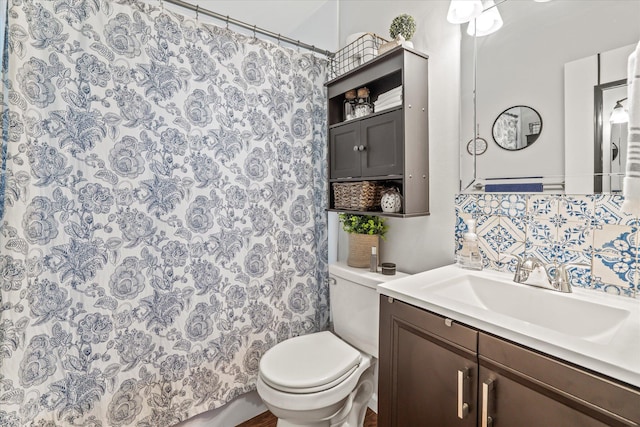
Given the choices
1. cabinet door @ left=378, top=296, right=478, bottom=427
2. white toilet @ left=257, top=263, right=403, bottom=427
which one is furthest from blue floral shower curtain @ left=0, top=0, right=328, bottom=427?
cabinet door @ left=378, top=296, right=478, bottom=427

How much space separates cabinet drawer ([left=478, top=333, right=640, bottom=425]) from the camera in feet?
1.90

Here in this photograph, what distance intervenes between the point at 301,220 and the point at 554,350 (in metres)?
1.27

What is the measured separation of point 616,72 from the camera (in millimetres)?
928

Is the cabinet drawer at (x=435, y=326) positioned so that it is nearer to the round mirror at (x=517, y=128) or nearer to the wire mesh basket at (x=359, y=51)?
the round mirror at (x=517, y=128)

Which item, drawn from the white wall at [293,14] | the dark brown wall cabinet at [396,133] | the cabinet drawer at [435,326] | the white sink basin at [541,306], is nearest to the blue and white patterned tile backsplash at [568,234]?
the white sink basin at [541,306]

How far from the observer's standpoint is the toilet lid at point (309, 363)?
1207 millimetres

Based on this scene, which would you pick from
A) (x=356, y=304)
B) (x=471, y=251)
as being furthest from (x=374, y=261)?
(x=471, y=251)

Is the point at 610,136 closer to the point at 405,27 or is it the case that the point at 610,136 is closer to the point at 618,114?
the point at 618,114

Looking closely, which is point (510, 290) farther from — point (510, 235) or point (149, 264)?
point (149, 264)

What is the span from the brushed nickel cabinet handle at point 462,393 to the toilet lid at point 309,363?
538mm

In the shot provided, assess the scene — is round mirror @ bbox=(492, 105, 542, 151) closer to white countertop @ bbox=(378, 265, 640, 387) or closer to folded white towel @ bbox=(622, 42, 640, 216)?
folded white towel @ bbox=(622, 42, 640, 216)

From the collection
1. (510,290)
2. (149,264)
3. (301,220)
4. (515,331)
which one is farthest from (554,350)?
(149,264)

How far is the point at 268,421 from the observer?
65.2 inches

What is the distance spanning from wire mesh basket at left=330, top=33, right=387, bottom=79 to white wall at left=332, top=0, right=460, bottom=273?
189mm
